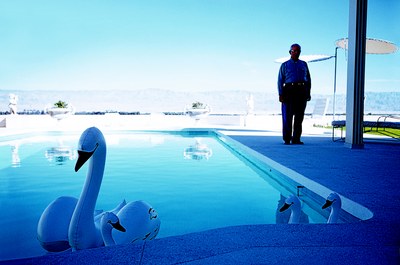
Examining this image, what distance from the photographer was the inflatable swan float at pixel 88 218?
189 centimetres

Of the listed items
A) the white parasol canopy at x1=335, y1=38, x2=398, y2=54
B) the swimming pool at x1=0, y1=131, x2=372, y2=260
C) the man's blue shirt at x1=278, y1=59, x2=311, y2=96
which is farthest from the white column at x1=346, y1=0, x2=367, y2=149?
the white parasol canopy at x1=335, y1=38, x2=398, y2=54

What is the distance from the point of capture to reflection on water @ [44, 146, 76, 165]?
20.4 feet

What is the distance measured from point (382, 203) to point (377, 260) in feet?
3.69

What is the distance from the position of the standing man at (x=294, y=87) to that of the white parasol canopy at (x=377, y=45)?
343 cm

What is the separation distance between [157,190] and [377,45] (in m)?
7.86

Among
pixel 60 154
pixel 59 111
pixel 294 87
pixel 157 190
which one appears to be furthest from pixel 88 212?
pixel 59 111

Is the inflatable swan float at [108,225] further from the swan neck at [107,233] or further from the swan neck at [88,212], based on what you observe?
the swan neck at [88,212]

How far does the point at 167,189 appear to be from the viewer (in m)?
4.13

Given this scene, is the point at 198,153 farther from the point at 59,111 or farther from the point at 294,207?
the point at 59,111

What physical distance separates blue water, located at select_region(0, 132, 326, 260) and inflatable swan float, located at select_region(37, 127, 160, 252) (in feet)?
1.36

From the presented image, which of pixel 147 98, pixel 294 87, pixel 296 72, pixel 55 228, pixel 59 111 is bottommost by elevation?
pixel 55 228

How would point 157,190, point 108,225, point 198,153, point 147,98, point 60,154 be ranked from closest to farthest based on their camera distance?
point 108,225 → point 157,190 → point 60,154 → point 198,153 → point 147,98

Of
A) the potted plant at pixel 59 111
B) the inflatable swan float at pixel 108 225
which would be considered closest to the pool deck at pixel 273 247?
the inflatable swan float at pixel 108 225

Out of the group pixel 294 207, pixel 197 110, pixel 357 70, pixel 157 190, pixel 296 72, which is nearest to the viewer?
pixel 294 207
